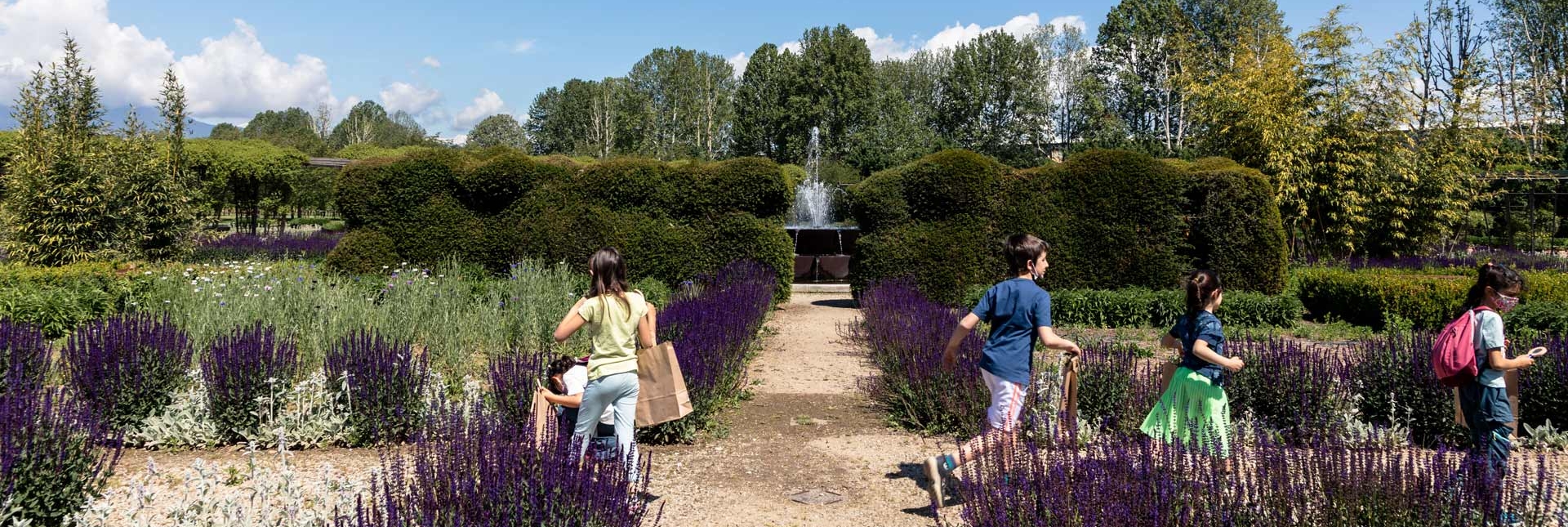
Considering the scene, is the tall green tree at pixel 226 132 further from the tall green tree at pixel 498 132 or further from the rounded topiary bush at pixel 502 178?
the rounded topiary bush at pixel 502 178

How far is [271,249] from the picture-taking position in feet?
54.4

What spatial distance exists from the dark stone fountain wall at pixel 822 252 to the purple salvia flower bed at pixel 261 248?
7570 mm

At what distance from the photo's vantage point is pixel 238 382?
4945 mm

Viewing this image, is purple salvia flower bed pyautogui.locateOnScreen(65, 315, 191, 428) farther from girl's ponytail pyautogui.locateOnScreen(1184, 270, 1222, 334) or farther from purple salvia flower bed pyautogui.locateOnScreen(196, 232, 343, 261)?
purple salvia flower bed pyautogui.locateOnScreen(196, 232, 343, 261)

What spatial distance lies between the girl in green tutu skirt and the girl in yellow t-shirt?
8.03 feet

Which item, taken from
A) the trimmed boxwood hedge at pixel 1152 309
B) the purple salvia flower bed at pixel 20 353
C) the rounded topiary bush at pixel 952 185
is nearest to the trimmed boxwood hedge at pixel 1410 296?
the trimmed boxwood hedge at pixel 1152 309

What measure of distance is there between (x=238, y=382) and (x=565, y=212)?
6602 millimetres

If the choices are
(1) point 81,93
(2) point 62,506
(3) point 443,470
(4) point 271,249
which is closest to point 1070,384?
(3) point 443,470

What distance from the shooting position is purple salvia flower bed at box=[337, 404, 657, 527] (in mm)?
2674

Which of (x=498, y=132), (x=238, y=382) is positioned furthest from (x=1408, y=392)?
(x=498, y=132)

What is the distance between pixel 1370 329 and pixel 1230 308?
1529mm

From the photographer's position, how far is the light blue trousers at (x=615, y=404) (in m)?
3.90

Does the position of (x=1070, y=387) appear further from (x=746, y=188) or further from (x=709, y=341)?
(x=746, y=188)

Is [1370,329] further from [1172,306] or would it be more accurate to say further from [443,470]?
[443,470]
